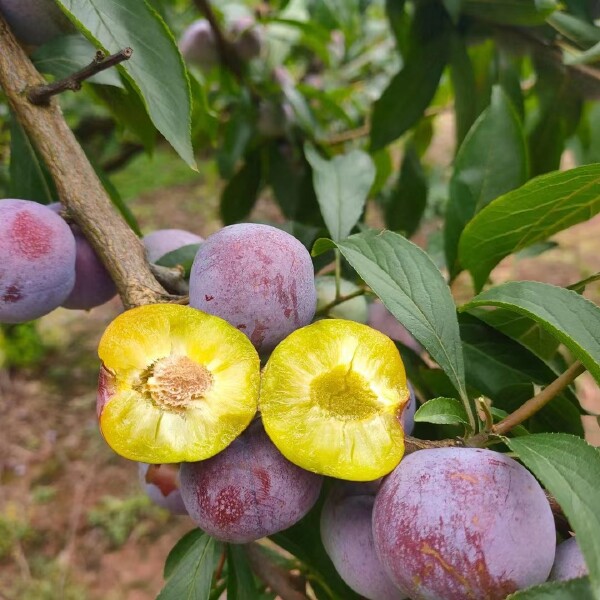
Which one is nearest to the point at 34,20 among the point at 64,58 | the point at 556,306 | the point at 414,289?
the point at 64,58

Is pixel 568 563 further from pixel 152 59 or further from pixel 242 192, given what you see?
pixel 242 192

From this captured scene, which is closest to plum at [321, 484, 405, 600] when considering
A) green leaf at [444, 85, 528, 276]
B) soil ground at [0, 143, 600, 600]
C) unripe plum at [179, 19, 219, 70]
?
green leaf at [444, 85, 528, 276]

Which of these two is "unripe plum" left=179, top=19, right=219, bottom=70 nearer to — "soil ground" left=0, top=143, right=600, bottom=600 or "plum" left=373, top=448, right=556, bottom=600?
"soil ground" left=0, top=143, right=600, bottom=600

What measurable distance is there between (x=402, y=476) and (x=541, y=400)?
0.14 metres

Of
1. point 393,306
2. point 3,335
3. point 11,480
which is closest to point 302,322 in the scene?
point 393,306

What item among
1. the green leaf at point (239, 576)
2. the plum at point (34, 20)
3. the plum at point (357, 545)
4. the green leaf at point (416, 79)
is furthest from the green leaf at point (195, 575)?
the green leaf at point (416, 79)

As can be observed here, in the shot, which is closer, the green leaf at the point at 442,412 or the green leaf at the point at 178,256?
the green leaf at the point at 442,412

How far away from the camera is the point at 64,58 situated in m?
0.70

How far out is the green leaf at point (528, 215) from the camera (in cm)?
58

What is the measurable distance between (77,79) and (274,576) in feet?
1.97

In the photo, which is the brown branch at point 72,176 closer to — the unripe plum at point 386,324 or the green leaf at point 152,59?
the green leaf at point 152,59

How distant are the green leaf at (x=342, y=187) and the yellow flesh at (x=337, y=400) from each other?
267mm

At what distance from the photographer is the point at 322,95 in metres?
1.38

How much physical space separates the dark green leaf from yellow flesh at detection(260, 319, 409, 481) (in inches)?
32.5
